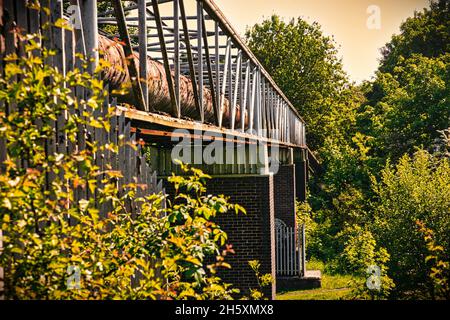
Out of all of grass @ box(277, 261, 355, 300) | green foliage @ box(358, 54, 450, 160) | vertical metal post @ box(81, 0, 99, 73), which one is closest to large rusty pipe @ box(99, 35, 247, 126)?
vertical metal post @ box(81, 0, 99, 73)

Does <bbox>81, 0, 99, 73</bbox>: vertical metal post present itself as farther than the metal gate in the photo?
No

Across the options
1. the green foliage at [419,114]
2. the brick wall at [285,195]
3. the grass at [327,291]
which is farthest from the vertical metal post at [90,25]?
the green foliage at [419,114]

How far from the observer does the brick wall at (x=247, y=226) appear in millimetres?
13023

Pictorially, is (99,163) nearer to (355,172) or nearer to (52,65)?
(52,65)

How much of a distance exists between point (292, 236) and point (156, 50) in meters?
10.2

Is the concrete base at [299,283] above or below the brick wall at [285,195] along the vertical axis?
below

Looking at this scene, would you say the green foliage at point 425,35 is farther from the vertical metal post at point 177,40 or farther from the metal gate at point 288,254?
the vertical metal post at point 177,40

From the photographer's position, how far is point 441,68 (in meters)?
27.9

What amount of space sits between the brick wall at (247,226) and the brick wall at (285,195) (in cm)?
950

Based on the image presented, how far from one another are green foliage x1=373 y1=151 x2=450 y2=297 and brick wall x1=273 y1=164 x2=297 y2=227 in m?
5.06

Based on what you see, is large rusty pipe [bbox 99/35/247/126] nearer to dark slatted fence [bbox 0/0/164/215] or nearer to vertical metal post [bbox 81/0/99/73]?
vertical metal post [bbox 81/0/99/73]

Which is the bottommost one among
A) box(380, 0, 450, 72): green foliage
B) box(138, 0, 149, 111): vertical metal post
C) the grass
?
the grass

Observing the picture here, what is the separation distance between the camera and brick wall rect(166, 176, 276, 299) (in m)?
13.0
